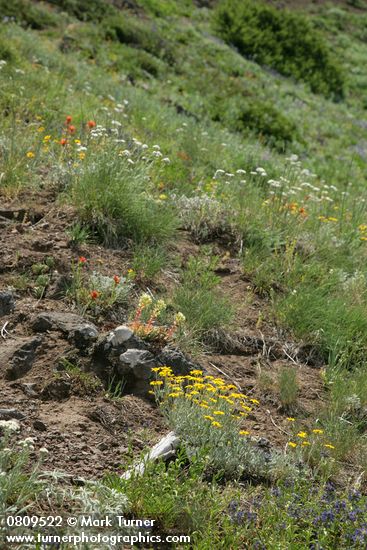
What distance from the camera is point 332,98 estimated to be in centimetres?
1966

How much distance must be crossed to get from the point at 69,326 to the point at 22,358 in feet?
1.37

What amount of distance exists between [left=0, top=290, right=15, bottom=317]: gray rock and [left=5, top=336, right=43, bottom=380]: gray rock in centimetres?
35

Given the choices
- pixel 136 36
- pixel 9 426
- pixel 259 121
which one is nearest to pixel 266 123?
pixel 259 121

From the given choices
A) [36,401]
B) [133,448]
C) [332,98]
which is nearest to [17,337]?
[36,401]

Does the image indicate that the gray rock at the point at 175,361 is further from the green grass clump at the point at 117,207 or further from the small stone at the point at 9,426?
the green grass clump at the point at 117,207

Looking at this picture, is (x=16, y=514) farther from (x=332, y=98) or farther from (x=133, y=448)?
(x=332, y=98)

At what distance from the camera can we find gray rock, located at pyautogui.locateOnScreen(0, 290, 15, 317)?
463 centimetres

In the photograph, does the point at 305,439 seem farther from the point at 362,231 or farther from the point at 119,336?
the point at 362,231

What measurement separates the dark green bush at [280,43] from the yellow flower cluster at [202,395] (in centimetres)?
1682

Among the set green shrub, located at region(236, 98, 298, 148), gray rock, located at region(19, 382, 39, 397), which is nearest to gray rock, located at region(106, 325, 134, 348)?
gray rock, located at region(19, 382, 39, 397)

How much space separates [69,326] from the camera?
452 centimetres

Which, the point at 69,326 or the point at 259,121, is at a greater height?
the point at 69,326

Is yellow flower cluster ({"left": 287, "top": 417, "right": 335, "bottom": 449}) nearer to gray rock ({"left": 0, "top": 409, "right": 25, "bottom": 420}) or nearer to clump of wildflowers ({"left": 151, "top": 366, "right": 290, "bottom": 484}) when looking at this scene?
clump of wildflowers ({"left": 151, "top": 366, "right": 290, "bottom": 484})

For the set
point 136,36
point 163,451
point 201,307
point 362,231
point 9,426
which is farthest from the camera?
point 136,36
